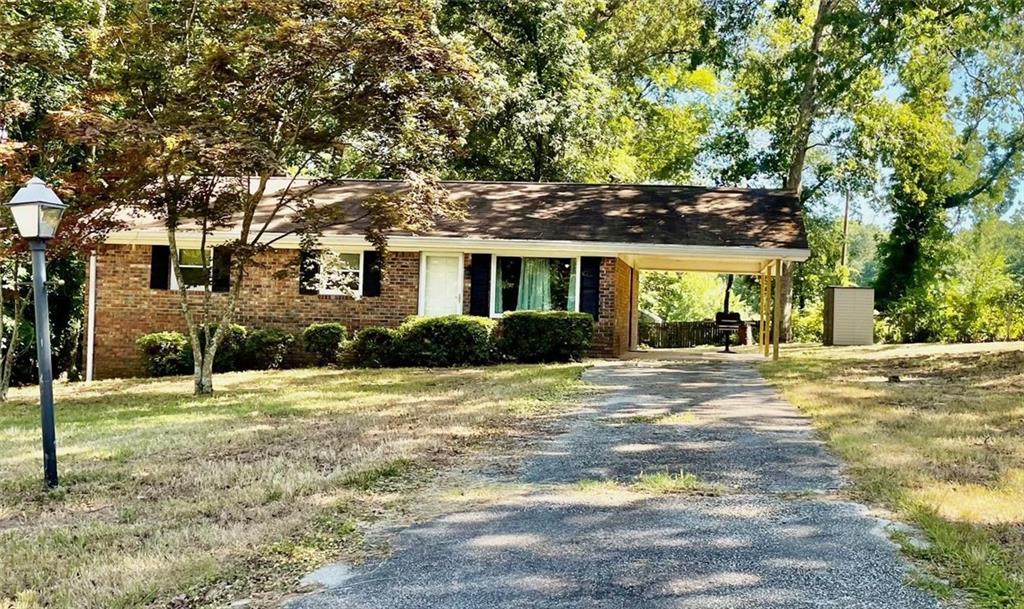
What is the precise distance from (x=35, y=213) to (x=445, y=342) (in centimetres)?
954

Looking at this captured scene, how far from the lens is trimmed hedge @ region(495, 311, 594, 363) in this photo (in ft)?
51.0

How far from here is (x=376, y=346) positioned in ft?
51.4

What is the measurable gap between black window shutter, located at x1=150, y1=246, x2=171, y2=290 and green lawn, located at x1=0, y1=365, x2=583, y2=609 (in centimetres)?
506

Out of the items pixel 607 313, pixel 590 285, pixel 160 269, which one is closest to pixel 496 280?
pixel 590 285

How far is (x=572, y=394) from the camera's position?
35.1 ft

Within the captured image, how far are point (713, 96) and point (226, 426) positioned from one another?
28490mm

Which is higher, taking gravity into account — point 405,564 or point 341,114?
point 341,114

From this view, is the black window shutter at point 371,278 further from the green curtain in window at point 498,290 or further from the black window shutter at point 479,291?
the green curtain in window at point 498,290

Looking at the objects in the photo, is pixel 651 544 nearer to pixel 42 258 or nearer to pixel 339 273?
pixel 42 258

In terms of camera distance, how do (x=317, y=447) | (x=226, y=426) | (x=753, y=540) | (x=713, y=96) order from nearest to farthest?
(x=753, y=540), (x=317, y=447), (x=226, y=426), (x=713, y=96)

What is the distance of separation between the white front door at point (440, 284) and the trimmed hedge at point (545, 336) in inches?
65.1

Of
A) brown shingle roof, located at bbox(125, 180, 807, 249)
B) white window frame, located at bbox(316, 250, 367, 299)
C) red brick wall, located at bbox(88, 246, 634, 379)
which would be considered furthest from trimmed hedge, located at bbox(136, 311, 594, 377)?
brown shingle roof, located at bbox(125, 180, 807, 249)

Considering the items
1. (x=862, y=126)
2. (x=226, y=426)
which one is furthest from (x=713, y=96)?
(x=226, y=426)

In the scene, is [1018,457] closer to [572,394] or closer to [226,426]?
[572,394]
